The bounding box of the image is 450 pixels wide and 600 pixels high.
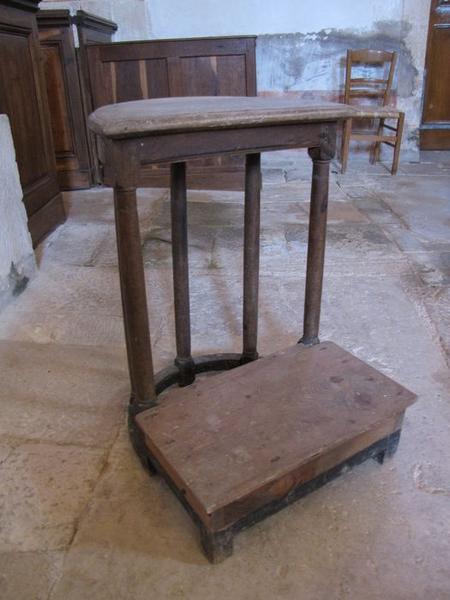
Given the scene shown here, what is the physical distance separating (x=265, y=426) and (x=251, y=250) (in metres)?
0.56

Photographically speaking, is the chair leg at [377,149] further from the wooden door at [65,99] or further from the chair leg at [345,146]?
the wooden door at [65,99]

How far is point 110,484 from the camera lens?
1.31m

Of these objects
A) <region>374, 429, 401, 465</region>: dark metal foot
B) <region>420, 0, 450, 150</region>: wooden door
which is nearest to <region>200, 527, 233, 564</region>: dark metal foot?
<region>374, 429, 401, 465</region>: dark metal foot

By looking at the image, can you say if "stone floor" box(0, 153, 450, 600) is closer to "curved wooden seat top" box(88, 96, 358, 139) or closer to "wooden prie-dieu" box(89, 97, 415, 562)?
"wooden prie-dieu" box(89, 97, 415, 562)

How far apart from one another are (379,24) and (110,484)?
4815 millimetres

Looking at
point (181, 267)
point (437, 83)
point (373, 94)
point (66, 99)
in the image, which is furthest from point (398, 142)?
point (181, 267)

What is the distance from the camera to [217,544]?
109 cm

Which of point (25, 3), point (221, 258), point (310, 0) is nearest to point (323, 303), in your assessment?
point (221, 258)

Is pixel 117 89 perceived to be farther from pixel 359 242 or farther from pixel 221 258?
pixel 359 242

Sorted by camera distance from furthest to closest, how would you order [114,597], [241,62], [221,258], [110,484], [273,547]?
[241,62] → [221,258] → [110,484] → [273,547] → [114,597]

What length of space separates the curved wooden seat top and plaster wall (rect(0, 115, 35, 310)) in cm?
116

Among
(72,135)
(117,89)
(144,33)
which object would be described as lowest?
(72,135)

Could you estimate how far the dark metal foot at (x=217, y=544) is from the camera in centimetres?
108

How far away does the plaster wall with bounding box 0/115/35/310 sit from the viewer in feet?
7.21
